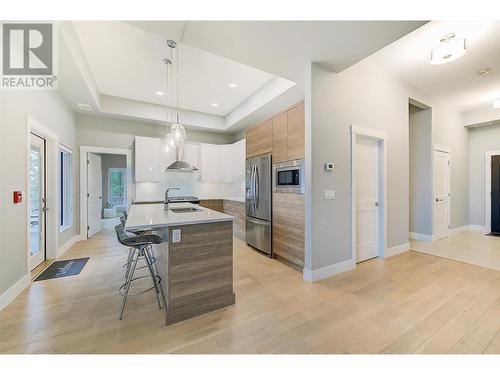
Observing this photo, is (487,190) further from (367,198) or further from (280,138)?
(280,138)

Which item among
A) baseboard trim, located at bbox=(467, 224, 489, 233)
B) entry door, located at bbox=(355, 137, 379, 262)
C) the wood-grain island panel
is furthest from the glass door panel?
baseboard trim, located at bbox=(467, 224, 489, 233)

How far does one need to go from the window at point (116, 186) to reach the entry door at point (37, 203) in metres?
5.40

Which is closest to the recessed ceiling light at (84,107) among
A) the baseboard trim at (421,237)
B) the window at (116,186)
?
the window at (116,186)

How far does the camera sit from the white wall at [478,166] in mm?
5332

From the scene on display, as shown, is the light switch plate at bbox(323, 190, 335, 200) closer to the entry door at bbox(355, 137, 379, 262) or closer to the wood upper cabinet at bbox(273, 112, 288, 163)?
the entry door at bbox(355, 137, 379, 262)

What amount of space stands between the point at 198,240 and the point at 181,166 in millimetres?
1670

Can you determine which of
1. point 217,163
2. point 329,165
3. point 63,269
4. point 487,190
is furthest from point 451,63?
point 63,269

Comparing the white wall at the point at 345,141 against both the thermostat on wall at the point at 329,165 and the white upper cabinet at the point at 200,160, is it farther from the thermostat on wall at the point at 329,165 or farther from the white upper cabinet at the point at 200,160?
the white upper cabinet at the point at 200,160

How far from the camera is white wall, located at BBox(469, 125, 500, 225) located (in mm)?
5332

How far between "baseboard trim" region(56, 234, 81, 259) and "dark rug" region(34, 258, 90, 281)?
1.12 feet

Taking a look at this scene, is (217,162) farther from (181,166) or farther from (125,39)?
(125,39)

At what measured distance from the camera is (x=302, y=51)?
97.8 inches

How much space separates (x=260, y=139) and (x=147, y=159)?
2960 mm
